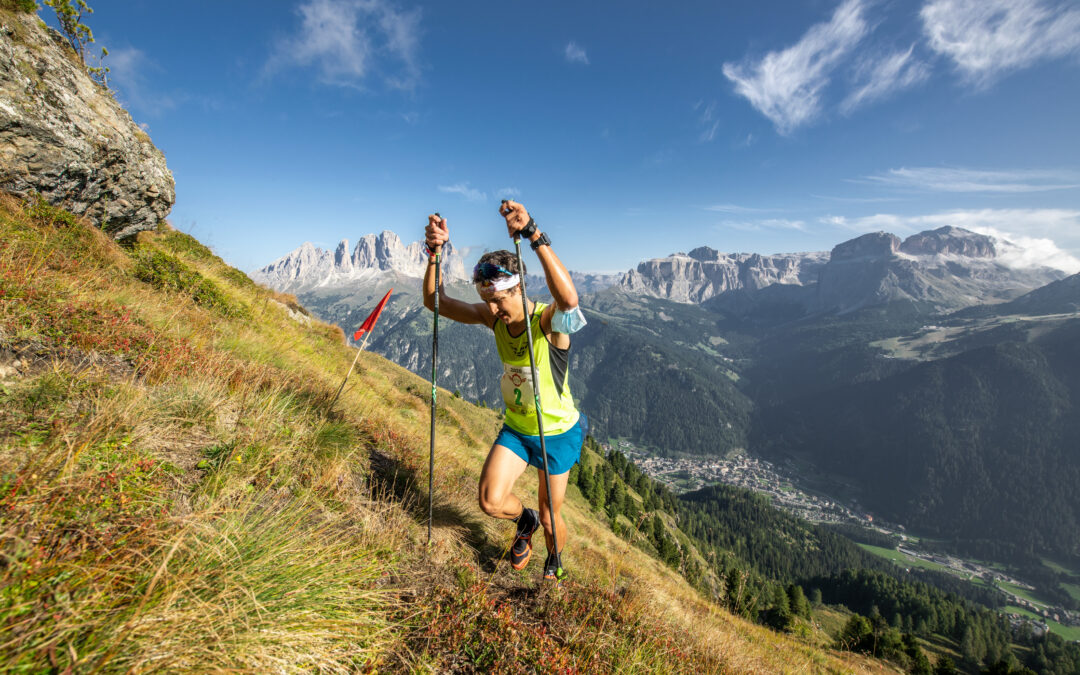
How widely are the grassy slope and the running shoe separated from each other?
21cm

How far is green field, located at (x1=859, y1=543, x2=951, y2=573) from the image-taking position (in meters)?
144

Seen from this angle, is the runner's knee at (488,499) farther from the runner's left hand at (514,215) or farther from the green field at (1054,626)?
the green field at (1054,626)

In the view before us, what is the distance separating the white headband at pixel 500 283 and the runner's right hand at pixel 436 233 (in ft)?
2.42

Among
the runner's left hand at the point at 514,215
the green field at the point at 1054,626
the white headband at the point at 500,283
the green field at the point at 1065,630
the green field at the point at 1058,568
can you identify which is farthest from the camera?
the green field at the point at 1058,568

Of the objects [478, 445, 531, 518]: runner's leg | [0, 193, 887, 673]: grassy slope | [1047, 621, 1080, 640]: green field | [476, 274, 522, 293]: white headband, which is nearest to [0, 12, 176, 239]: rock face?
[0, 193, 887, 673]: grassy slope

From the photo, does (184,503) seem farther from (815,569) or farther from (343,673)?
(815,569)

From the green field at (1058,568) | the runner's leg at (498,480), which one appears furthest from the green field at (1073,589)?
the runner's leg at (498,480)

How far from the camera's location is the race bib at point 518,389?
454 centimetres

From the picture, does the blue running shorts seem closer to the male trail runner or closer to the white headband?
the male trail runner

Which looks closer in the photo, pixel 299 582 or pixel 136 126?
pixel 299 582

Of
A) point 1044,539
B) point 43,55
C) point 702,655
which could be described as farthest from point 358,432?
point 1044,539

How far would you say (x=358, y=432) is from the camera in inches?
239

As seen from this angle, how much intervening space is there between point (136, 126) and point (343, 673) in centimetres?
1504

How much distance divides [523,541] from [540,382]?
6.19ft
